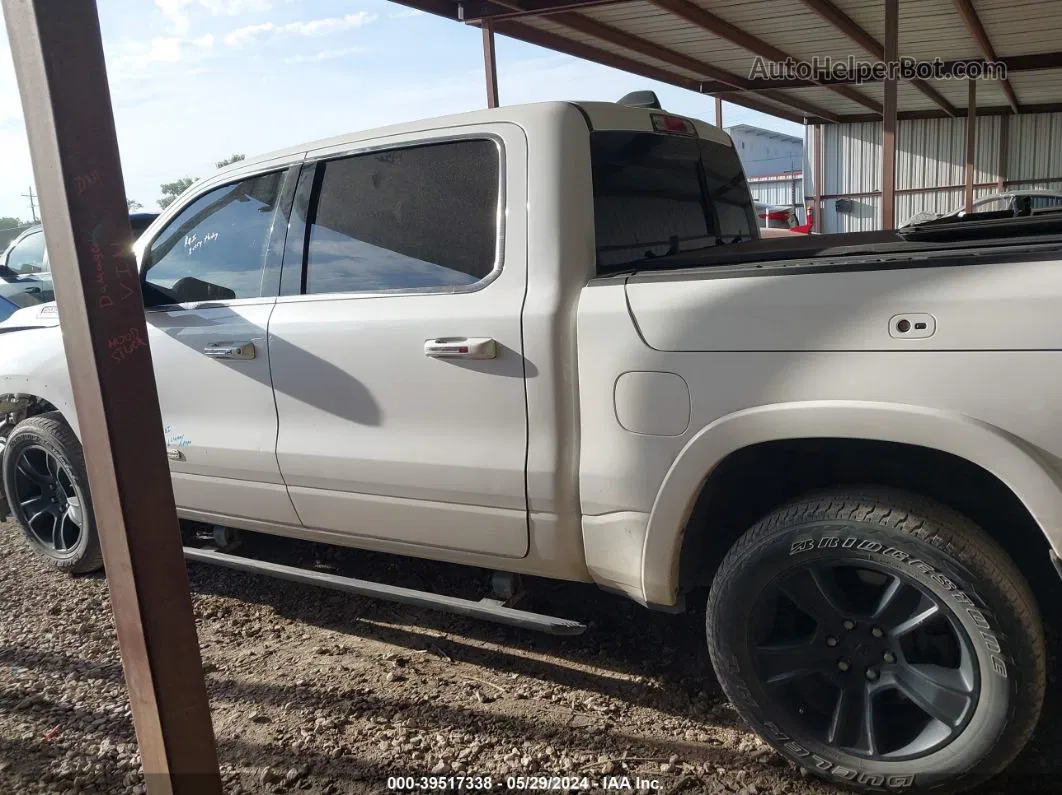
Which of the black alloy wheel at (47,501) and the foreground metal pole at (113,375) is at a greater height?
the foreground metal pole at (113,375)

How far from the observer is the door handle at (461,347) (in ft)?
8.82

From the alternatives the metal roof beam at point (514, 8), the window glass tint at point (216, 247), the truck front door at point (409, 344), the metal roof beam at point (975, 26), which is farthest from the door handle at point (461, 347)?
the metal roof beam at point (975, 26)

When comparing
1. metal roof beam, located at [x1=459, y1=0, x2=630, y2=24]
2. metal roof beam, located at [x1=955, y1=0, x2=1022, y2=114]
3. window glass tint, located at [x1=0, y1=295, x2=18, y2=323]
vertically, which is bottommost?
window glass tint, located at [x1=0, y1=295, x2=18, y2=323]

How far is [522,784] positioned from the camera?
102 inches

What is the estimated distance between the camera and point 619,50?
36.5ft

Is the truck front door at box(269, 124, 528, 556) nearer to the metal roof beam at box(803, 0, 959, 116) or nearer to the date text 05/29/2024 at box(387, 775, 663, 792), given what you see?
the date text 05/29/2024 at box(387, 775, 663, 792)

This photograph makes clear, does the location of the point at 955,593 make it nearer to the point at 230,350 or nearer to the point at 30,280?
the point at 230,350

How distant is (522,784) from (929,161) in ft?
81.7

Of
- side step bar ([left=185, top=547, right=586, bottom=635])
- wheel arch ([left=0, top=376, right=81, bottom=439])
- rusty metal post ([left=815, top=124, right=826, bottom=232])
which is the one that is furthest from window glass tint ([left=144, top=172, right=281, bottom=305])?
rusty metal post ([left=815, top=124, right=826, bottom=232])

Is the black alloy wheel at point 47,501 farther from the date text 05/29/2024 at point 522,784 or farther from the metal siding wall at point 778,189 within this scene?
the metal siding wall at point 778,189

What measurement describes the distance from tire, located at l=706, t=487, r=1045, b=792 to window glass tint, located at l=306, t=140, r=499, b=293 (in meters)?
1.30

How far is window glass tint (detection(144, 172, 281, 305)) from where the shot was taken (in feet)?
11.2

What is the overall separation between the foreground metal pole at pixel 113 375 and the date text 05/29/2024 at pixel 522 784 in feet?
2.40

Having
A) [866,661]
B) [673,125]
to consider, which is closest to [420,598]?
[866,661]
